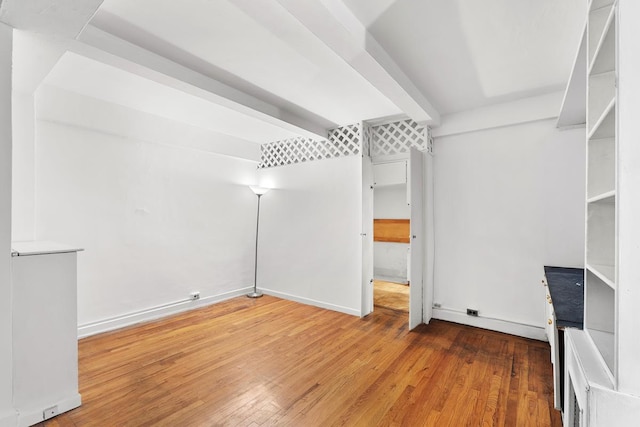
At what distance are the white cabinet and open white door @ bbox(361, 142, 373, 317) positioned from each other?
2766mm

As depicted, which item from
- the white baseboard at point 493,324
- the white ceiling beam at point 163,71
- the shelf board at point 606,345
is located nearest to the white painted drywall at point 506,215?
the white baseboard at point 493,324

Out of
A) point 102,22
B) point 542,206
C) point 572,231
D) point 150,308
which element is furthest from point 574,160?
point 150,308

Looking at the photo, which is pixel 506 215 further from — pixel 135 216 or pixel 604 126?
pixel 135 216

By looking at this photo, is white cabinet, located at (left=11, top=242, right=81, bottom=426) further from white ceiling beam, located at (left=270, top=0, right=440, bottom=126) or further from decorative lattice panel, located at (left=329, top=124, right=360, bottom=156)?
decorative lattice panel, located at (left=329, top=124, right=360, bottom=156)

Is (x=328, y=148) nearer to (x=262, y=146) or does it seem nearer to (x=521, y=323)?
(x=262, y=146)

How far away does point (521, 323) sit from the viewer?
301 cm

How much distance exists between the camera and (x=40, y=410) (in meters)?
1.75

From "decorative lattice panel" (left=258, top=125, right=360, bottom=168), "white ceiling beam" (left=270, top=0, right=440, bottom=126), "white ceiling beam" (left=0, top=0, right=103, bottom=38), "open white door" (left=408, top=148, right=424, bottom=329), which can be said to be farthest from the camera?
"decorative lattice panel" (left=258, top=125, right=360, bottom=168)

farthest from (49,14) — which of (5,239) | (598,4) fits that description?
(598,4)

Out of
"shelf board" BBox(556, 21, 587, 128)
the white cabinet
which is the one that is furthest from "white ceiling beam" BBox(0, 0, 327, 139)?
"shelf board" BBox(556, 21, 587, 128)

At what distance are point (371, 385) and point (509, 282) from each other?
6.46 feet

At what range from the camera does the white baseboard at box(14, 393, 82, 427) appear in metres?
1.69

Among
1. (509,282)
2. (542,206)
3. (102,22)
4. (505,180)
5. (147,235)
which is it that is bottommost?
(509,282)

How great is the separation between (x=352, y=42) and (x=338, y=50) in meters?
0.10
